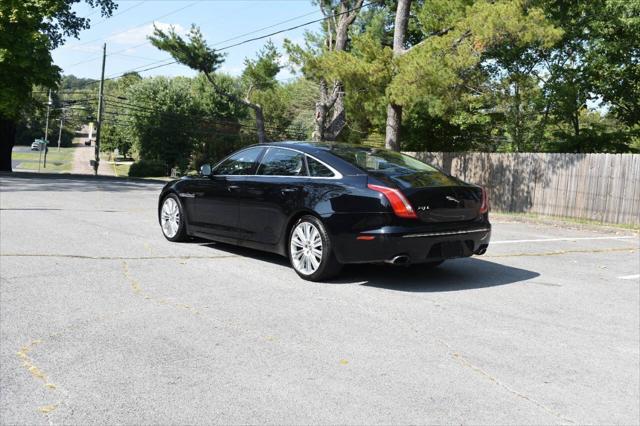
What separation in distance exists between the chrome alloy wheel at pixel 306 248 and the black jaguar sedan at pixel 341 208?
1 centimetres

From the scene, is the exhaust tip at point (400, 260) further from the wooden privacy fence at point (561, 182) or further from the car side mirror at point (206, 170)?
the wooden privacy fence at point (561, 182)

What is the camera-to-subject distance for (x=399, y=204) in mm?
6082

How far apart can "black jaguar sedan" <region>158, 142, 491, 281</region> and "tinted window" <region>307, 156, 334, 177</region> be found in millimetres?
14

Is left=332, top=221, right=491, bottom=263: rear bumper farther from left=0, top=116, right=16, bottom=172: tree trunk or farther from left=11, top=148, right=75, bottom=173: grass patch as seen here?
left=11, top=148, right=75, bottom=173: grass patch

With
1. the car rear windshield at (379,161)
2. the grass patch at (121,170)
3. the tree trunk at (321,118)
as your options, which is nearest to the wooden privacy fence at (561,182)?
the tree trunk at (321,118)

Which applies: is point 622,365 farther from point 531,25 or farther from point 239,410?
point 531,25

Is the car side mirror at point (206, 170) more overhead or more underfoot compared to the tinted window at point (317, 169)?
more underfoot

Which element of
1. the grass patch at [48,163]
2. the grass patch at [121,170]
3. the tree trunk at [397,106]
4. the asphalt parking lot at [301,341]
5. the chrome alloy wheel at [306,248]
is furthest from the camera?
the grass patch at [48,163]

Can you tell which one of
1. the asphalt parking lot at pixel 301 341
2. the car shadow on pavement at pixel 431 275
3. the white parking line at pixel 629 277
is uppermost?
the white parking line at pixel 629 277

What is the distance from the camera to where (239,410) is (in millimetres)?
3434

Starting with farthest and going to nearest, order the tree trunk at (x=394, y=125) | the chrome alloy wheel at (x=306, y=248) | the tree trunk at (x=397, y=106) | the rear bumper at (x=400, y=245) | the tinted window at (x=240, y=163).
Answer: the tree trunk at (x=394, y=125) < the tree trunk at (x=397, y=106) < the tinted window at (x=240, y=163) < the chrome alloy wheel at (x=306, y=248) < the rear bumper at (x=400, y=245)

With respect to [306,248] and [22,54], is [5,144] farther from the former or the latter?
[306,248]

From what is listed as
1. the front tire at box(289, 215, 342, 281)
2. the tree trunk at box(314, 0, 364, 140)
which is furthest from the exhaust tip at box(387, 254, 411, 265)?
the tree trunk at box(314, 0, 364, 140)

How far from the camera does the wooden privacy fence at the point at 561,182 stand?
1736 centimetres
